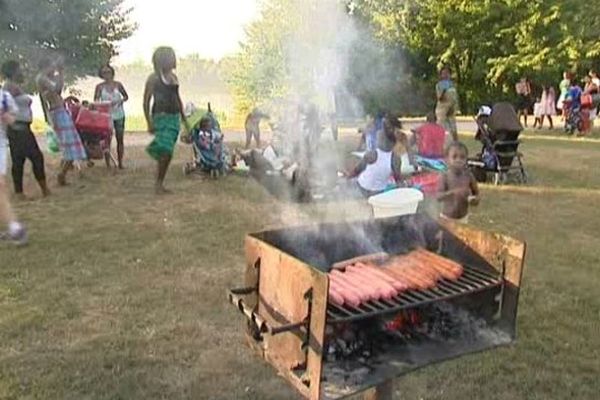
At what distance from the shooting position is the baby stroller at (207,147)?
27.5 ft

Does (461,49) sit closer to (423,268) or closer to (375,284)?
(423,268)

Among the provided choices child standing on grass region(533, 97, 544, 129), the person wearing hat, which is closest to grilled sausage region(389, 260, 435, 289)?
the person wearing hat

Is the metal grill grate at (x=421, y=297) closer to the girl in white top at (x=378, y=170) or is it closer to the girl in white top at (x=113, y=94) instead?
the girl in white top at (x=378, y=170)

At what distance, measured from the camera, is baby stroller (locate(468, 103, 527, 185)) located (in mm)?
8086

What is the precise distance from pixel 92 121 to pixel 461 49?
16722 millimetres

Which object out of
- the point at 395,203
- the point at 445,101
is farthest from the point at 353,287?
the point at 445,101

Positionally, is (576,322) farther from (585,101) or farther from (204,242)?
(585,101)

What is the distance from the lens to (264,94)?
15.3 ft

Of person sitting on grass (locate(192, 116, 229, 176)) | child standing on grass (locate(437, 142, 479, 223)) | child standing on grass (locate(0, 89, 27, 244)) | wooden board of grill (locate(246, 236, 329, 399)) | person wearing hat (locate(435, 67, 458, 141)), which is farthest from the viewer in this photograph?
person wearing hat (locate(435, 67, 458, 141))

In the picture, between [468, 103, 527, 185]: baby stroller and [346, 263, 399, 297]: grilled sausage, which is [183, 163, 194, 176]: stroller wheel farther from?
[346, 263, 399, 297]: grilled sausage

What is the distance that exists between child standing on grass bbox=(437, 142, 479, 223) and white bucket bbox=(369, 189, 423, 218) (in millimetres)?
356

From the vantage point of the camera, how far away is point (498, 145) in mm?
8031

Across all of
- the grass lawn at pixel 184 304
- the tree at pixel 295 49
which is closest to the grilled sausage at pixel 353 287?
the grass lawn at pixel 184 304

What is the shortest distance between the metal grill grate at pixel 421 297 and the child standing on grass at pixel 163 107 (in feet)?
15.1
